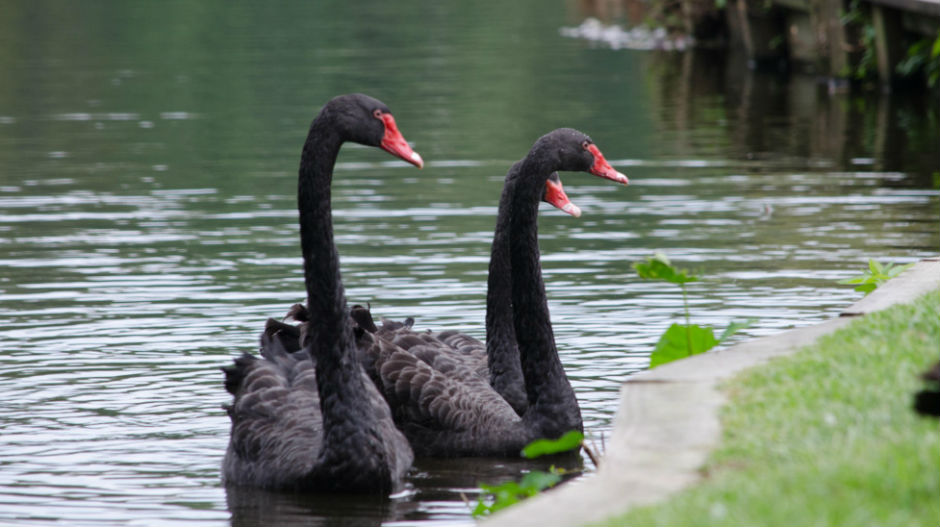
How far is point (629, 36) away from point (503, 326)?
95.7ft

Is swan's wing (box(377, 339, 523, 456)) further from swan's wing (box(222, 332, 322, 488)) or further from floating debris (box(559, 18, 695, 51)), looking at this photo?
floating debris (box(559, 18, 695, 51))

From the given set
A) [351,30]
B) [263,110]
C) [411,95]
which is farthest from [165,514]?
[351,30]

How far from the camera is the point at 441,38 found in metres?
34.8

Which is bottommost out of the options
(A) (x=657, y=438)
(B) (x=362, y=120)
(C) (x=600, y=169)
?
(A) (x=657, y=438)

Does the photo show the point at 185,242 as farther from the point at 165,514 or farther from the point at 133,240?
the point at 165,514

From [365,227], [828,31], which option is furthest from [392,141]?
[828,31]

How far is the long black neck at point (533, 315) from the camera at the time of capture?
7.19m

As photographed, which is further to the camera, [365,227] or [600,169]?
[365,227]

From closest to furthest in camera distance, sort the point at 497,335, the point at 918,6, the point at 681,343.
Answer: the point at 681,343 → the point at 497,335 → the point at 918,6

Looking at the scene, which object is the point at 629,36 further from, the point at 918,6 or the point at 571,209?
the point at 571,209

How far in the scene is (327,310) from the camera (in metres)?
6.45

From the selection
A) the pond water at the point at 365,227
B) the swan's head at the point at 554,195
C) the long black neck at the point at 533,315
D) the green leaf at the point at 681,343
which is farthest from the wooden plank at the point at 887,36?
the green leaf at the point at 681,343

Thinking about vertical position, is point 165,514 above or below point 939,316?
below

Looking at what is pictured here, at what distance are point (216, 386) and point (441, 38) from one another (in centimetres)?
2723
